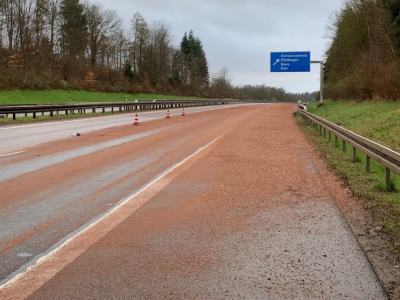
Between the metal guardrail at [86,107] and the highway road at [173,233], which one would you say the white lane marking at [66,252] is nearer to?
the highway road at [173,233]

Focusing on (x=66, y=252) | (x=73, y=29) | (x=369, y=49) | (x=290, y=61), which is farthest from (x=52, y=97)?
(x=66, y=252)

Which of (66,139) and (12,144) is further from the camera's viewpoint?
(66,139)

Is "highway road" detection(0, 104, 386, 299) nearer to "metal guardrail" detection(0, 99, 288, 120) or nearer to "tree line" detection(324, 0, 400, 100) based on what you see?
"metal guardrail" detection(0, 99, 288, 120)

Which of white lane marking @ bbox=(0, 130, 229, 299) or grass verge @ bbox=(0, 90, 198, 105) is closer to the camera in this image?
white lane marking @ bbox=(0, 130, 229, 299)

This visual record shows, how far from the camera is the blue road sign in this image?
43.2m

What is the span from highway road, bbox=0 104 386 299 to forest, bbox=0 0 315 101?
4205 cm

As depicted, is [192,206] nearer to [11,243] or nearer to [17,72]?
[11,243]

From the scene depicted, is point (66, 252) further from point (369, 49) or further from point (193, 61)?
point (193, 61)

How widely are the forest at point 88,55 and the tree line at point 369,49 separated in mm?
36178

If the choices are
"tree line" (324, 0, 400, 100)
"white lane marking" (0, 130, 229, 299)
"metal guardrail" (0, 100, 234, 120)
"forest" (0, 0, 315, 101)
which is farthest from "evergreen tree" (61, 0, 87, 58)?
"white lane marking" (0, 130, 229, 299)

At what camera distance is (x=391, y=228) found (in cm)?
539

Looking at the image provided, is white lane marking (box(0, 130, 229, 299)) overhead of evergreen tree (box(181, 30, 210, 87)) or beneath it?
beneath

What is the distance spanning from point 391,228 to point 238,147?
8.83 meters

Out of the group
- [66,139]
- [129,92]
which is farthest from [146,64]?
[66,139]
